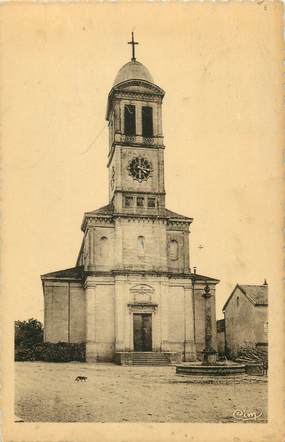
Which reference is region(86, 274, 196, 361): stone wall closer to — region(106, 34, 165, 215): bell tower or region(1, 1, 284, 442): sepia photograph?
region(106, 34, 165, 215): bell tower

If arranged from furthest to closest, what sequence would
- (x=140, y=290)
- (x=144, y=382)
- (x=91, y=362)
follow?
(x=140, y=290) → (x=91, y=362) → (x=144, y=382)

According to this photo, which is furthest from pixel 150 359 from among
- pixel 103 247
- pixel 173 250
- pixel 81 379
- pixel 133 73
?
pixel 133 73

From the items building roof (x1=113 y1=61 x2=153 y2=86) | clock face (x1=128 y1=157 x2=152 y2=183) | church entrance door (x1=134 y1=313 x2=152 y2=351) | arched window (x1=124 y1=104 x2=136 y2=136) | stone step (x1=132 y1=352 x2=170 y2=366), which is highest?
arched window (x1=124 y1=104 x2=136 y2=136)

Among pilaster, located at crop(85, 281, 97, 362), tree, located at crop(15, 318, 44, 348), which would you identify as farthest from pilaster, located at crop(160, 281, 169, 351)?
tree, located at crop(15, 318, 44, 348)

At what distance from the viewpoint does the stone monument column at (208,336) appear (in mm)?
22344

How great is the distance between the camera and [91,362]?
25.2 meters

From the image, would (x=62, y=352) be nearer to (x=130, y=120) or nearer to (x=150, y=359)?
(x=150, y=359)

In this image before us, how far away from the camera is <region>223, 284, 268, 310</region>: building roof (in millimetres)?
16817

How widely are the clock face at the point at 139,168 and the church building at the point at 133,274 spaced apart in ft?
0.14

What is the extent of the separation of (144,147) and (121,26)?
40.4 ft

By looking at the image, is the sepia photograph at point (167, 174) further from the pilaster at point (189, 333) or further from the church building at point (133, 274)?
the church building at point (133, 274)

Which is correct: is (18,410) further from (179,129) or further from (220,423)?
(179,129)

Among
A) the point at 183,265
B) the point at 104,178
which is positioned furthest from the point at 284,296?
the point at 183,265

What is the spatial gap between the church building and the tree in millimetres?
2997
